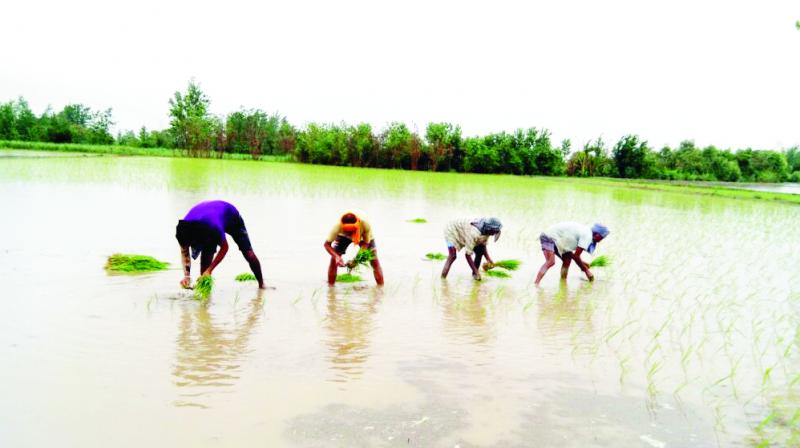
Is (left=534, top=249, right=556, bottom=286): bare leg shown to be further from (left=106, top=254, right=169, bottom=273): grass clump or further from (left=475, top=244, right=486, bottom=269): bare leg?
(left=106, top=254, right=169, bottom=273): grass clump

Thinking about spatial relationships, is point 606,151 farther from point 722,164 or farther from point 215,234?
point 215,234

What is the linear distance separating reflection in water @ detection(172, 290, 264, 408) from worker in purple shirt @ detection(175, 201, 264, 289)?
0.54 metres

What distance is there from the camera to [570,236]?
698 centimetres

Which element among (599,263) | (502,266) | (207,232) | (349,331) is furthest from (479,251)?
(207,232)

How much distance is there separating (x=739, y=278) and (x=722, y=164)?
45488 mm

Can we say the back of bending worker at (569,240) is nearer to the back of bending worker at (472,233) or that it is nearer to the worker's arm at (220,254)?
the back of bending worker at (472,233)

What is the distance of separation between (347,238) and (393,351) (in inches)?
87.9

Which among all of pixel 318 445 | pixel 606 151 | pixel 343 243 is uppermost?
pixel 606 151

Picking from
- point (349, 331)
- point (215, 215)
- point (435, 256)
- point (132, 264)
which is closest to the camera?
point (349, 331)

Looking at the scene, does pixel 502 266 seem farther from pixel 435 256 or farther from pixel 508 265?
pixel 435 256

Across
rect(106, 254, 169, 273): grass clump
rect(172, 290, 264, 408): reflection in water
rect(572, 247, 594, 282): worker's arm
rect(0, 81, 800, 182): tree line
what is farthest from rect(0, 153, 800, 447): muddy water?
rect(0, 81, 800, 182): tree line

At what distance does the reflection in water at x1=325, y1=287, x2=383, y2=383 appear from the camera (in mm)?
4136

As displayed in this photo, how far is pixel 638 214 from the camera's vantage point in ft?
51.1

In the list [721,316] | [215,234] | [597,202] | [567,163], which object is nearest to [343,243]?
[215,234]
